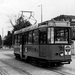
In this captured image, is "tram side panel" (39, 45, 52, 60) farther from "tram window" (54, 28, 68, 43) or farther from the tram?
"tram window" (54, 28, 68, 43)

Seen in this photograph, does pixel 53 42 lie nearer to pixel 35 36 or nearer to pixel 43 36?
pixel 43 36

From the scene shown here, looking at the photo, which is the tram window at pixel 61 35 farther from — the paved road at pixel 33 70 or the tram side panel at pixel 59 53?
the paved road at pixel 33 70

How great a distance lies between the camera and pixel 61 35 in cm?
1318

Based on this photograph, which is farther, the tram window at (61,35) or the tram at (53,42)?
the tram window at (61,35)

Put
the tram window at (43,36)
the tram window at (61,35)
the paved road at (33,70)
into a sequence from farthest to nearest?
the tram window at (43,36) → the tram window at (61,35) → the paved road at (33,70)

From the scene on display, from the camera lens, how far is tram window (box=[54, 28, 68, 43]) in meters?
13.0

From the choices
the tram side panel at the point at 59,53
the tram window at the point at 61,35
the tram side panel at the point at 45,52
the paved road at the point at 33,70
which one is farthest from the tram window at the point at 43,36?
the paved road at the point at 33,70

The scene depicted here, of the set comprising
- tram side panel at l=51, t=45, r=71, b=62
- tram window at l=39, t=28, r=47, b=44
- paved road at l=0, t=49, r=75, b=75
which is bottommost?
paved road at l=0, t=49, r=75, b=75

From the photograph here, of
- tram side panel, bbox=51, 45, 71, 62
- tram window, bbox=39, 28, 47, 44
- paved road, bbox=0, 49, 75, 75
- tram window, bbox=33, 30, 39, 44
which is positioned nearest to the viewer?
paved road, bbox=0, 49, 75, 75

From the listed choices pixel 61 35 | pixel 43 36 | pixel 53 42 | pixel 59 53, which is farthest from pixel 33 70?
pixel 61 35

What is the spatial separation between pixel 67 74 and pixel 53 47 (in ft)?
7.79

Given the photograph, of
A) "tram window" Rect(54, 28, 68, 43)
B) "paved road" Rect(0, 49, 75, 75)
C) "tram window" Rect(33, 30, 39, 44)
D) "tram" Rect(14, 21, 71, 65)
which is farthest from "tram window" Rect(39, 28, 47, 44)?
"paved road" Rect(0, 49, 75, 75)

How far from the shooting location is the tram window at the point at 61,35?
1303 cm

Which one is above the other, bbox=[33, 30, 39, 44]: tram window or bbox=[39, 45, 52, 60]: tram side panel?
bbox=[33, 30, 39, 44]: tram window
